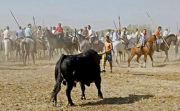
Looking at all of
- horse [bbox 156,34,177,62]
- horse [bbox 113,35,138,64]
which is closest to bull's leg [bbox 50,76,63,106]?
horse [bbox 113,35,138,64]

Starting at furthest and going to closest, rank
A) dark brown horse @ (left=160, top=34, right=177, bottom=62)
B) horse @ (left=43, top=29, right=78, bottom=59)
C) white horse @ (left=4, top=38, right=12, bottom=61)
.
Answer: dark brown horse @ (left=160, top=34, right=177, bottom=62), white horse @ (left=4, top=38, right=12, bottom=61), horse @ (left=43, top=29, right=78, bottom=59)

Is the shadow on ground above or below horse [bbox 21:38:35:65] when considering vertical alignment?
below

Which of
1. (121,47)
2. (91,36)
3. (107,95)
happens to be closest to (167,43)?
(121,47)

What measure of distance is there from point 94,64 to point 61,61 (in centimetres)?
126

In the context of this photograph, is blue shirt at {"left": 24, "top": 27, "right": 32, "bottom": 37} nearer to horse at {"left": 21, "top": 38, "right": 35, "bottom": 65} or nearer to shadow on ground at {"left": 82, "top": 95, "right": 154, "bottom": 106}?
horse at {"left": 21, "top": 38, "right": 35, "bottom": 65}

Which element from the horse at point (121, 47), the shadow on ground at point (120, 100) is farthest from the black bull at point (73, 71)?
the horse at point (121, 47)

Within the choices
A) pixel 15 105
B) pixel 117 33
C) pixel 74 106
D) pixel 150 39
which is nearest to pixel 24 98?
pixel 15 105

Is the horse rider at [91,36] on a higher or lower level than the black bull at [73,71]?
higher

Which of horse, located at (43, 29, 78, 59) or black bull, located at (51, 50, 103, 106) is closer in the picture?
black bull, located at (51, 50, 103, 106)

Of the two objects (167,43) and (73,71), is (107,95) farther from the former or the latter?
(167,43)

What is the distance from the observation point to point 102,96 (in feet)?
47.0

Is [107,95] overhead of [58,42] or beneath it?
beneath

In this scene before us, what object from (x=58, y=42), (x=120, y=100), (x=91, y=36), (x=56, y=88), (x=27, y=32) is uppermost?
(x=27, y=32)

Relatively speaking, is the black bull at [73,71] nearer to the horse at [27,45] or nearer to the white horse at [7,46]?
the horse at [27,45]
